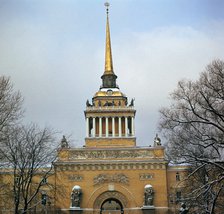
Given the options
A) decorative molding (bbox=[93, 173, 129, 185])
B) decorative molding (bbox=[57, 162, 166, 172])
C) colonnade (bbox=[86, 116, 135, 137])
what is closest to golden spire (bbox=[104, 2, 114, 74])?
colonnade (bbox=[86, 116, 135, 137])

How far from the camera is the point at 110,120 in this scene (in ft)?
159

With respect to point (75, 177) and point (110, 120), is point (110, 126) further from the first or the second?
point (75, 177)

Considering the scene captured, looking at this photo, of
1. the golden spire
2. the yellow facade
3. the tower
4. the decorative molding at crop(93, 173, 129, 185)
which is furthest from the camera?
the golden spire

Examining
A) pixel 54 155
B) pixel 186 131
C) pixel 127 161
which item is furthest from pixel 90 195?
pixel 186 131

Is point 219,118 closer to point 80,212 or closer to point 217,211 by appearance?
point 217,211

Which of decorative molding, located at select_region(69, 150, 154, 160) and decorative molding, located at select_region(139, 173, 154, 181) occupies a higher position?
decorative molding, located at select_region(69, 150, 154, 160)

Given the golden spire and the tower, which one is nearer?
the tower

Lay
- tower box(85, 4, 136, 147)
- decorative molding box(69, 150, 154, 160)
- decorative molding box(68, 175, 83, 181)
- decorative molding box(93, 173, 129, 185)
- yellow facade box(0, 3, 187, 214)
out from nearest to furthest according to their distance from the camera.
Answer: yellow facade box(0, 3, 187, 214) → decorative molding box(93, 173, 129, 185) → decorative molding box(68, 175, 83, 181) → decorative molding box(69, 150, 154, 160) → tower box(85, 4, 136, 147)

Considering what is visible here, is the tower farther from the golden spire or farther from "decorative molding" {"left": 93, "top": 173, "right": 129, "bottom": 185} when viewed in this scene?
"decorative molding" {"left": 93, "top": 173, "right": 129, "bottom": 185}

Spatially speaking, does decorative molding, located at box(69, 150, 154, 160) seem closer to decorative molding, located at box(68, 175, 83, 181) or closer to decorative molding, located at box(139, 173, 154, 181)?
decorative molding, located at box(68, 175, 83, 181)

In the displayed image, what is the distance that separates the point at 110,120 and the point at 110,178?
28.5 ft

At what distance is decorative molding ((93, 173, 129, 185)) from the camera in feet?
137

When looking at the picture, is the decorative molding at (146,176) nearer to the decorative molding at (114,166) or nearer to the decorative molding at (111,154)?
the decorative molding at (114,166)

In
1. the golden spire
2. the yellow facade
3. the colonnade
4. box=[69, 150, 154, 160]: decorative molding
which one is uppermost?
the golden spire
